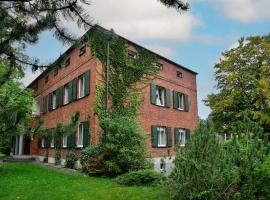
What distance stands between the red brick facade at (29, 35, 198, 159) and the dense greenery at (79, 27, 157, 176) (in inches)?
29.8

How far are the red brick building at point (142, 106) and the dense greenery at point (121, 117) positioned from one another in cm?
69

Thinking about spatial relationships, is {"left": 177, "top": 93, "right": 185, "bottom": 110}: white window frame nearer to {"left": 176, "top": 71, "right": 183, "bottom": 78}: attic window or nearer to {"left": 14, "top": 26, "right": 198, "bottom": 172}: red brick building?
{"left": 14, "top": 26, "right": 198, "bottom": 172}: red brick building

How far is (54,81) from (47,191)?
637 inches

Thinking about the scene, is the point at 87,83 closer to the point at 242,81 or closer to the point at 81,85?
the point at 81,85

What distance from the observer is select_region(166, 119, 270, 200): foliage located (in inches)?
301

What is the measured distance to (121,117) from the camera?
16891 mm

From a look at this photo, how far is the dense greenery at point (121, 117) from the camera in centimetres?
1524

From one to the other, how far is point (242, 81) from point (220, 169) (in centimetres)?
2174

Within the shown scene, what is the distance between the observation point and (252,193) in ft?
25.1

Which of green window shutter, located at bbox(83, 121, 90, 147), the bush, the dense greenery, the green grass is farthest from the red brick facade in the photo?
the bush

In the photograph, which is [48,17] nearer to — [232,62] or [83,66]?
[83,66]

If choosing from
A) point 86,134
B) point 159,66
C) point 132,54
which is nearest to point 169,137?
point 159,66

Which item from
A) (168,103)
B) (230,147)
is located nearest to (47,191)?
(230,147)

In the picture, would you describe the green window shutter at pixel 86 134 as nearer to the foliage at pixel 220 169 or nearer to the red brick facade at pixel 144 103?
the red brick facade at pixel 144 103
